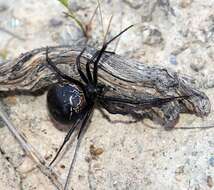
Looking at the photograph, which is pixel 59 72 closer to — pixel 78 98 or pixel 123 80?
pixel 78 98

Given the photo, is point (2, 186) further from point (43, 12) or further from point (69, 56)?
point (43, 12)

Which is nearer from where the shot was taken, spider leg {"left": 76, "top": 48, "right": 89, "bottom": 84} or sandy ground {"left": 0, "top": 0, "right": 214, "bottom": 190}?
sandy ground {"left": 0, "top": 0, "right": 214, "bottom": 190}

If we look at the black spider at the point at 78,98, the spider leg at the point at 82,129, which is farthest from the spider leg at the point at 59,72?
the spider leg at the point at 82,129

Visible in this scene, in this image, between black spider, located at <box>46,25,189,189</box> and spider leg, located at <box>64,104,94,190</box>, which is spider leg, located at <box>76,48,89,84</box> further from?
spider leg, located at <box>64,104,94,190</box>

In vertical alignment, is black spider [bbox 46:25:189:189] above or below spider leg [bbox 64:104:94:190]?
above

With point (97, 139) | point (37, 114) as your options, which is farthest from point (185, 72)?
point (37, 114)

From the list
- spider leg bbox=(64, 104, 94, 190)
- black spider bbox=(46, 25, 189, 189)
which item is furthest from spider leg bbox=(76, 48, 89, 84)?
spider leg bbox=(64, 104, 94, 190)
